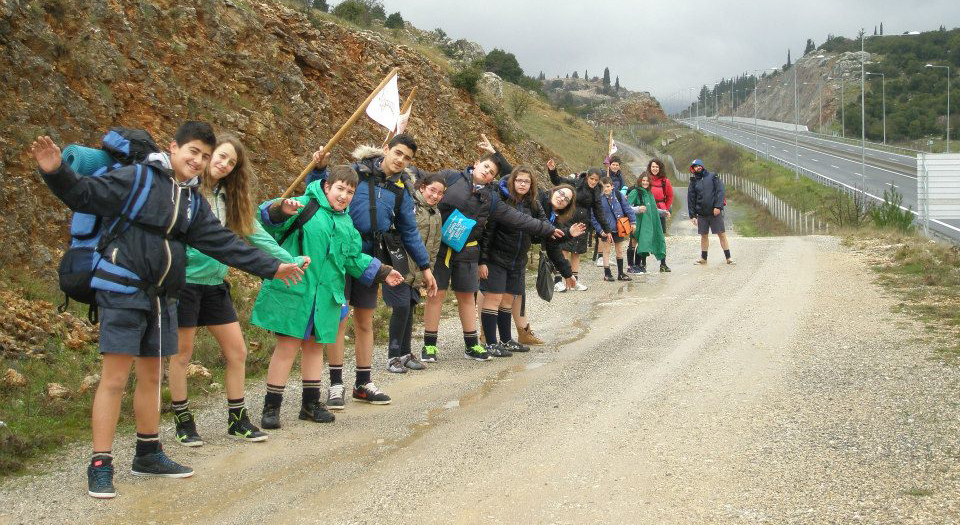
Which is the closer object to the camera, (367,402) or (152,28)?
(367,402)

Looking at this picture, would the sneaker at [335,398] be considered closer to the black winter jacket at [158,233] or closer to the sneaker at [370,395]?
the sneaker at [370,395]

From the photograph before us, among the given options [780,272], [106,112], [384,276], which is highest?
[106,112]

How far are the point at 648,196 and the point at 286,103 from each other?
7476mm

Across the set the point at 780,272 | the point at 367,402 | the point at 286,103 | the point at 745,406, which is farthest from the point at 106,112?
the point at 780,272

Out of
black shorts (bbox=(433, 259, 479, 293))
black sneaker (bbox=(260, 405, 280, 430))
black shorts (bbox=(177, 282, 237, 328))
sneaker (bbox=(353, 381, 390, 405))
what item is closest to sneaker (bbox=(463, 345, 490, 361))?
black shorts (bbox=(433, 259, 479, 293))

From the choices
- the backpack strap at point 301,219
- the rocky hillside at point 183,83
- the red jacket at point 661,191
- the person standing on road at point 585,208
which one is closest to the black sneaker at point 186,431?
the backpack strap at point 301,219

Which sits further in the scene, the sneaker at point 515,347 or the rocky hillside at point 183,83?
the rocky hillside at point 183,83

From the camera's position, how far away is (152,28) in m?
16.7

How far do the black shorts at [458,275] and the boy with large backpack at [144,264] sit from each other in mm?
3969

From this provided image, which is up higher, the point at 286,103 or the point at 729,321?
the point at 286,103

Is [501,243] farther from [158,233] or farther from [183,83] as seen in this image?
[183,83]

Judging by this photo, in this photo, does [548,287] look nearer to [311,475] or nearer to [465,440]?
[465,440]

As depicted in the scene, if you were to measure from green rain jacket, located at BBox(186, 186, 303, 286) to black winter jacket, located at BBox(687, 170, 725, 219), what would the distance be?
1369cm

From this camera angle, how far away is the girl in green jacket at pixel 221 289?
6281 millimetres
